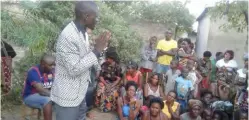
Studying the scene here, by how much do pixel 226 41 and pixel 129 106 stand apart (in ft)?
24.8

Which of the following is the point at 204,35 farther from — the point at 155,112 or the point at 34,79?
the point at 34,79

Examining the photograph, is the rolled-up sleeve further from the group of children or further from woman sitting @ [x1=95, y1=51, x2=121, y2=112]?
woman sitting @ [x1=95, y1=51, x2=121, y2=112]

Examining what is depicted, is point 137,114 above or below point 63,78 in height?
below

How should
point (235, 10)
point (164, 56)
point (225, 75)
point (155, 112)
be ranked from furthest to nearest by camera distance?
point (235, 10)
point (164, 56)
point (225, 75)
point (155, 112)

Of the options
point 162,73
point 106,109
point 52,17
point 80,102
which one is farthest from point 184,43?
point 80,102

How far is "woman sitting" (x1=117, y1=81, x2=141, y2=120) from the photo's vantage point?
4972mm

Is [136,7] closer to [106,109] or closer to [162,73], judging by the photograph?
[162,73]

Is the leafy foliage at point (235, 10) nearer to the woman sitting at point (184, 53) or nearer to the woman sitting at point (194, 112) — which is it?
the woman sitting at point (184, 53)

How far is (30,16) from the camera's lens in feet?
11.6

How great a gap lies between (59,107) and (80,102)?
0.15 m

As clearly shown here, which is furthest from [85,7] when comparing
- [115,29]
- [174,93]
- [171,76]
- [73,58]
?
[115,29]

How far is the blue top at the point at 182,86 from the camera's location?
5770 mm

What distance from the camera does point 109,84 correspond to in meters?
6.02

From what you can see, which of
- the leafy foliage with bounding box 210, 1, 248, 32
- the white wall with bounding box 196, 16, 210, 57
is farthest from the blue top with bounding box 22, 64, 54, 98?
the white wall with bounding box 196, 16, 210, 57
